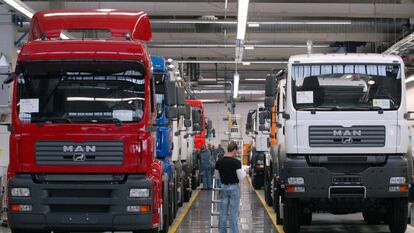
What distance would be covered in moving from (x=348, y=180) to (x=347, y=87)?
5.32ft

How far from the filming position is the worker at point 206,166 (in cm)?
2856

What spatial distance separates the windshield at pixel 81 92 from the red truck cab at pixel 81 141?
0.6 inches

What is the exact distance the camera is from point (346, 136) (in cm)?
1257

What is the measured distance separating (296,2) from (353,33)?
4290 millimetres

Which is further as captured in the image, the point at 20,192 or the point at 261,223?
the point at 261,223

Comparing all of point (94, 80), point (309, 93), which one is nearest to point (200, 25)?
point (309, 93)

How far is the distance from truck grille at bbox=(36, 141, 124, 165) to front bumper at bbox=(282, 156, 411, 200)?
3.62 m

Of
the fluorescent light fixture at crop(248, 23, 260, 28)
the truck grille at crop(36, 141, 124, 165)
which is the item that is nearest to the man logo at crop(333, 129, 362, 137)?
the truck grille at crop(36, 141, 124, 165)

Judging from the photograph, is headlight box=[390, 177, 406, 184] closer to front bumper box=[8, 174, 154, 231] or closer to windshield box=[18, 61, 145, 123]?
front bumper box=[8, 174, 154, 231]

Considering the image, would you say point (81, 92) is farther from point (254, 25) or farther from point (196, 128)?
point (196, 128)

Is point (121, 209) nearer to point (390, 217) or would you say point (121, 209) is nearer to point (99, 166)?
point (99, 166)

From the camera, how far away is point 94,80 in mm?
10453

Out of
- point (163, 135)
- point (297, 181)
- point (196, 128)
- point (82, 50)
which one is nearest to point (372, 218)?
point (297, 181)

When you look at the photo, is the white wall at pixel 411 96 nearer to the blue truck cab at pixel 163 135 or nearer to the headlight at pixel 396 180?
the blue truck cab at pixel 163 135
